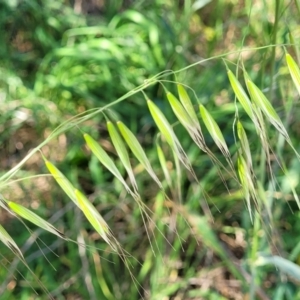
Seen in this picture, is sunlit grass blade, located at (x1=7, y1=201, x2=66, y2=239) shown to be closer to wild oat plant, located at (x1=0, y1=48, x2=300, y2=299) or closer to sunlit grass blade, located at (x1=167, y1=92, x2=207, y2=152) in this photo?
wild oat plant, located at (x1=0, y1=48, x2=300, y2=299)

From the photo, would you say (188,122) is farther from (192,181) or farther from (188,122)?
(192,181)

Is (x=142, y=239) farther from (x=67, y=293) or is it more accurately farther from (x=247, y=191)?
(x=247, y=191)

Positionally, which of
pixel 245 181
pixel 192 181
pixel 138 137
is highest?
pixel 245 181

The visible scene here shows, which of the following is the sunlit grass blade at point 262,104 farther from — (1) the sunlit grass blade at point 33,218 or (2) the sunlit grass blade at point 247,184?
(1) the sunlit grass blade at point 33,218

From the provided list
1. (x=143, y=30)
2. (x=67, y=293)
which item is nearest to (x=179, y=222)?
(x=67, y=293)

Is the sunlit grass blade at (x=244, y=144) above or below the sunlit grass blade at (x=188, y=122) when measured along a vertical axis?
below

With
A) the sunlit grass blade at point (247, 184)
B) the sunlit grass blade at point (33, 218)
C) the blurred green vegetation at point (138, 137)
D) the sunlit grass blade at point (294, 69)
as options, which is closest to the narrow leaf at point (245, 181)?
the sunlit grass blade at point (247, 184)

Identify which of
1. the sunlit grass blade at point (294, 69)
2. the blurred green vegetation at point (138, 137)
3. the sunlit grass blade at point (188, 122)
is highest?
the sunlit grass blade at point (294, 69)

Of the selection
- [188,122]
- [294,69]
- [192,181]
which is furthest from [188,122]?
[192,181]

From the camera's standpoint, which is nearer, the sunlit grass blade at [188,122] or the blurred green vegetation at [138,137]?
the sunlit grass blade at [188,122]
